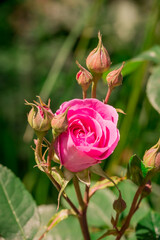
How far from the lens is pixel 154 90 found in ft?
2.71

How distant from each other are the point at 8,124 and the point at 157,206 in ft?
3.60

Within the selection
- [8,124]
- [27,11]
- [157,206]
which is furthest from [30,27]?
[157,206]

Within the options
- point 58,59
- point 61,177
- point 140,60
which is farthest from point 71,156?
point 58,59

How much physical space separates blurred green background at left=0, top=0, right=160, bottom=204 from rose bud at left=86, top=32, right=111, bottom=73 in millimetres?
568

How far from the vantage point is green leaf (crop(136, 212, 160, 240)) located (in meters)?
0.72

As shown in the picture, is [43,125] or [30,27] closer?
[43,125]

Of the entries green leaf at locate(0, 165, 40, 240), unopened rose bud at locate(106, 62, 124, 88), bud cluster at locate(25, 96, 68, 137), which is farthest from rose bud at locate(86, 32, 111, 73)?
green leaf at locate(0, 165, 40, 240)

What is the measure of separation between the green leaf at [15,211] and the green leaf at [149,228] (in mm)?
211

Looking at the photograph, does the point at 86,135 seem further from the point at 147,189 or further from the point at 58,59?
the point at 58,59

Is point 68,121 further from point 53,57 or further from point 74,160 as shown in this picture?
point 53,57

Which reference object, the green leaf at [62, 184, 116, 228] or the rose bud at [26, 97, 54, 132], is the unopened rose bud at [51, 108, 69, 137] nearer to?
the rose bud at [26, 97, 54, 132]

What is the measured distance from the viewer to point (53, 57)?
7.22 ft

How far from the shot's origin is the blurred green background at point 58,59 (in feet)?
4.16

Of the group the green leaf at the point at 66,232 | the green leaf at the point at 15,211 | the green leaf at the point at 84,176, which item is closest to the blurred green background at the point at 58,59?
the green leaf at the point at 66,232
